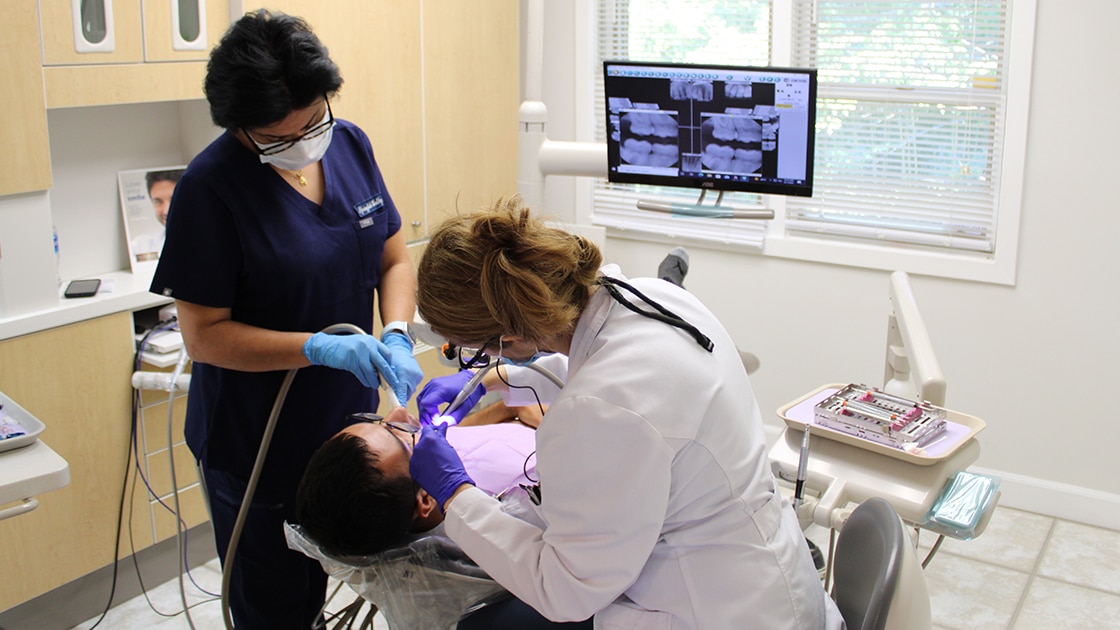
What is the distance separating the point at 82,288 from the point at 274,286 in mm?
1035

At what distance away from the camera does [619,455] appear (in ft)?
3.83

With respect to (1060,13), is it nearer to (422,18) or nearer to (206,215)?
(422,18)

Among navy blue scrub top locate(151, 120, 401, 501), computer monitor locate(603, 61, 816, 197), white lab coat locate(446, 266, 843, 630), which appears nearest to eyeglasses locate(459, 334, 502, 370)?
white lab coat locate(446, 266, 843, 630)

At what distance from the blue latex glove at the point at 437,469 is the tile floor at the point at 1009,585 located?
4.04ft

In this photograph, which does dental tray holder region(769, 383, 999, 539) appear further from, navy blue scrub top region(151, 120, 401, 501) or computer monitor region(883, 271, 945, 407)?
navy blue scrub top region(151, 120, 401, 501)

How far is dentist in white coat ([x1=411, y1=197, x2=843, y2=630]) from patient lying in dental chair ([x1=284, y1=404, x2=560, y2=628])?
0.65ft

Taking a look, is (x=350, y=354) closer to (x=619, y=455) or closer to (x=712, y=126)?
(x=619, y=455)

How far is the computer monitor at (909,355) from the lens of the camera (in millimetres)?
1692

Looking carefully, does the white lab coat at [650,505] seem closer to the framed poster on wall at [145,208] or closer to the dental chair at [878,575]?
the dental chair at [878,575]

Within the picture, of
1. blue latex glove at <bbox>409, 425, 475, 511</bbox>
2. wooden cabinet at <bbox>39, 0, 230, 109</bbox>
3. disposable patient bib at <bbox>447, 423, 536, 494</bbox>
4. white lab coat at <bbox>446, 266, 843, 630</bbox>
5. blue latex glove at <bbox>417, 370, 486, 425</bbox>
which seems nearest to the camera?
white lab coat at <bbox>446, 266, 843, 630</bbox>

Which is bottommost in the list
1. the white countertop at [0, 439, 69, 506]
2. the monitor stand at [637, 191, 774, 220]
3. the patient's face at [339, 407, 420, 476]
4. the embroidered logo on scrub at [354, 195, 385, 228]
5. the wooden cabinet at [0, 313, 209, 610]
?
the wooden cabinet at [0, 313, 209, 610]

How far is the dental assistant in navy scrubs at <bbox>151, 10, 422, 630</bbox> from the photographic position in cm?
159

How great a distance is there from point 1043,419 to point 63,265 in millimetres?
2811

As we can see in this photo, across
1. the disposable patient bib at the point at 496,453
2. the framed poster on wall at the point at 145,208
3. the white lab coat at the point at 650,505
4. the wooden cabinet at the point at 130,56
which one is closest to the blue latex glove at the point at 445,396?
the disposable patient bib at the point at 496,453
